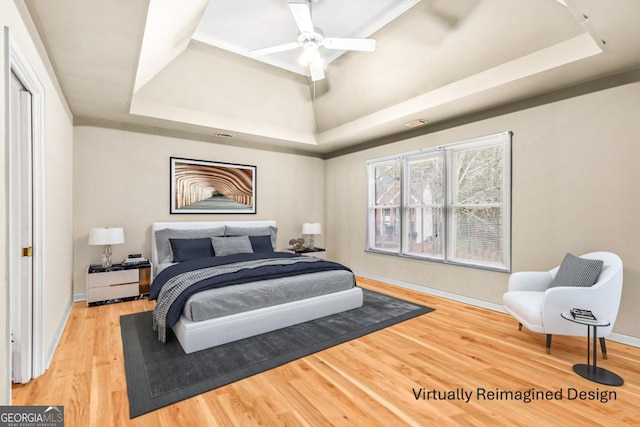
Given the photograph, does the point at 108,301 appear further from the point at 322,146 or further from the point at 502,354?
the point at 502,354

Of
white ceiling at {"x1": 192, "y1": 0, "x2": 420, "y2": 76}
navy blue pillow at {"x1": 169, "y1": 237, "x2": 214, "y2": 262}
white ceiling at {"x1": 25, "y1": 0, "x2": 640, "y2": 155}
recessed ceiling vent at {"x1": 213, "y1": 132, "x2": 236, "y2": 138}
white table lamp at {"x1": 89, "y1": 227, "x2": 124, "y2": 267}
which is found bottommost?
navy blue pillow at {"x1": 169, "y1": 237, "x2": 214, "y2": 262}

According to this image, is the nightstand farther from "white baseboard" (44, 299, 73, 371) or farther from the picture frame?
the picture frame

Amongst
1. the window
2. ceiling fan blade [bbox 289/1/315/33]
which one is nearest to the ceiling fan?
ceiling fan blade [bbox 289/1/315/33]

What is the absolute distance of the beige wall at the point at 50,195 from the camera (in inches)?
59.8

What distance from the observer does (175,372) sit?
2.37 metres

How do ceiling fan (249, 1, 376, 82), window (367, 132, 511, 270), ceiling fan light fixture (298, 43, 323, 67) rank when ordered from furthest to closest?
window (367, 132, 511, 270) < ceiling fan light fixture (298, 43, 323, 67) < ceiling fan (249, 1, 376, 82)

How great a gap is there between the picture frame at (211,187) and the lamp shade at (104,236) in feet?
3.09

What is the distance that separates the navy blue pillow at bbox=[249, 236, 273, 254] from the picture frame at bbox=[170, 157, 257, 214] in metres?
0.80

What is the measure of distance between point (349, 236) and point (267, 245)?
5.95 ft

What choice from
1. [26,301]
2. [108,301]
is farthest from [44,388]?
→ [108,301]

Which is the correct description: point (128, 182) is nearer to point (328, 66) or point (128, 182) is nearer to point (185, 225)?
point (185, 225)

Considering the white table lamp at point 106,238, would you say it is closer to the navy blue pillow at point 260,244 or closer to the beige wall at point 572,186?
the navy blue pillow at point 260,244

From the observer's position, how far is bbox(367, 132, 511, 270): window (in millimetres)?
3902

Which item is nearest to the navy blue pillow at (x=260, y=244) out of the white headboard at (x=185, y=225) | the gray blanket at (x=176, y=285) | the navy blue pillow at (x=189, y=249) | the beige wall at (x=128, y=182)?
the white headboard at (x=185, y=225)
